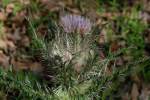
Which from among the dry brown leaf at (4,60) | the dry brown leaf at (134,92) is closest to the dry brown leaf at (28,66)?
the dry brown leaf at (4,60)

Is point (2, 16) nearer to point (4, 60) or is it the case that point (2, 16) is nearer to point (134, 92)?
point (4, 60)

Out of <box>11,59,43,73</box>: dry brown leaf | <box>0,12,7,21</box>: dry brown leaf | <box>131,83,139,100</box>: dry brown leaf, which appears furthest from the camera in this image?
<box>0,12,7,21</box>: dry brown leaf

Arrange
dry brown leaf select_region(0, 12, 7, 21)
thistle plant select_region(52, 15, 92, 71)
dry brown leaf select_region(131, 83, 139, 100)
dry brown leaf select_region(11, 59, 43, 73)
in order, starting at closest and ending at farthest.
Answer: thistle plant select_region(52, 15, 92, 71) < dry brown leaf select_region(131, 83, 139, 100) < dry brown leaf select_region(11, 59, 43, 73) < dry brown leaf select_region(0, 12, 7, 21)

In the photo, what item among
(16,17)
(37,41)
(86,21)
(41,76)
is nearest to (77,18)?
(86,21)

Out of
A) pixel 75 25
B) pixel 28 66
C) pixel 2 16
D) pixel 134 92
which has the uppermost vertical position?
pixel 75 25

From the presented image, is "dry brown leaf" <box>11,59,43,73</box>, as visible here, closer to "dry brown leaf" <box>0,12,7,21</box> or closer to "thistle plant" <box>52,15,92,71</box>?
"dry brown leaf" <box>0,12,7,21</box>

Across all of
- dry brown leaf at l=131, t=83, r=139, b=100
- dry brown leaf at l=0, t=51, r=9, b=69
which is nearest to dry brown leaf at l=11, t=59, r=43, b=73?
dry brown leaf at l=0, t=51, r=9, b=69

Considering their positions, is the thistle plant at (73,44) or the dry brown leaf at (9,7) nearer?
the thistle plant at (73,44)

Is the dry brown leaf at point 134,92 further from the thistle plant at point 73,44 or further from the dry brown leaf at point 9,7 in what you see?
the dry brown leaf at point 9,7

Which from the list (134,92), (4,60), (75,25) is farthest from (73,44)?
(4,60)
